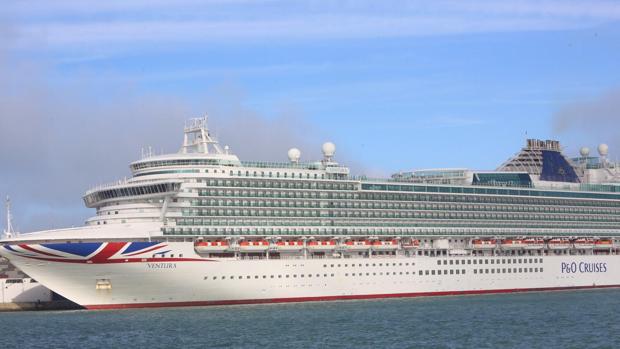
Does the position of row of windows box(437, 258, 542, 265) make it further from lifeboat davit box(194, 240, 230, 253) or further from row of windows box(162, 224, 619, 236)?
lifeboat davit box(194, 240, 230, 253)

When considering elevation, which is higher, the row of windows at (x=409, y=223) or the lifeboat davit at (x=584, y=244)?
the row of windows at (x=409, y=223)

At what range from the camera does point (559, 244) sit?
84312 millimetres

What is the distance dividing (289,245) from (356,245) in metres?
5.62

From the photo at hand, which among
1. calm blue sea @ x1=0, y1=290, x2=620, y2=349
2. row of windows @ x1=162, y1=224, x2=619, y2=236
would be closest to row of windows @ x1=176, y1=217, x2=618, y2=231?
row of windows @ x1=162, y1=224, x2=619, y2=236

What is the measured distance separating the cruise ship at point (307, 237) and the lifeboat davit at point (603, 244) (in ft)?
0.40

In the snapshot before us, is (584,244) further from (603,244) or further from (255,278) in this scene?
(255,278)

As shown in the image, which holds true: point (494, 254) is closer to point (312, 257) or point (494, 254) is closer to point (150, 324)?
point (312, 257)

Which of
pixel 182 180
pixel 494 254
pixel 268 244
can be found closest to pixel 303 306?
pixel 268 244

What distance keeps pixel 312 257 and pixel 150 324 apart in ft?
57.4

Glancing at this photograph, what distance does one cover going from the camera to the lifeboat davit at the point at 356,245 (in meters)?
71.1

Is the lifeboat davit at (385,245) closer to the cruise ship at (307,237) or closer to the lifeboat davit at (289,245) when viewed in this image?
the cruise ship at (307,237)

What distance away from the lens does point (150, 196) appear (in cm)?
6544

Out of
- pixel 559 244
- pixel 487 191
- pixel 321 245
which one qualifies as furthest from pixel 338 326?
pixel 559 244

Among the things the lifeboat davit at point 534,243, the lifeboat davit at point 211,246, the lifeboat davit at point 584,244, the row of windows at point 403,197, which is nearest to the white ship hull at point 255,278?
the lifeboat davit at point 211,246
